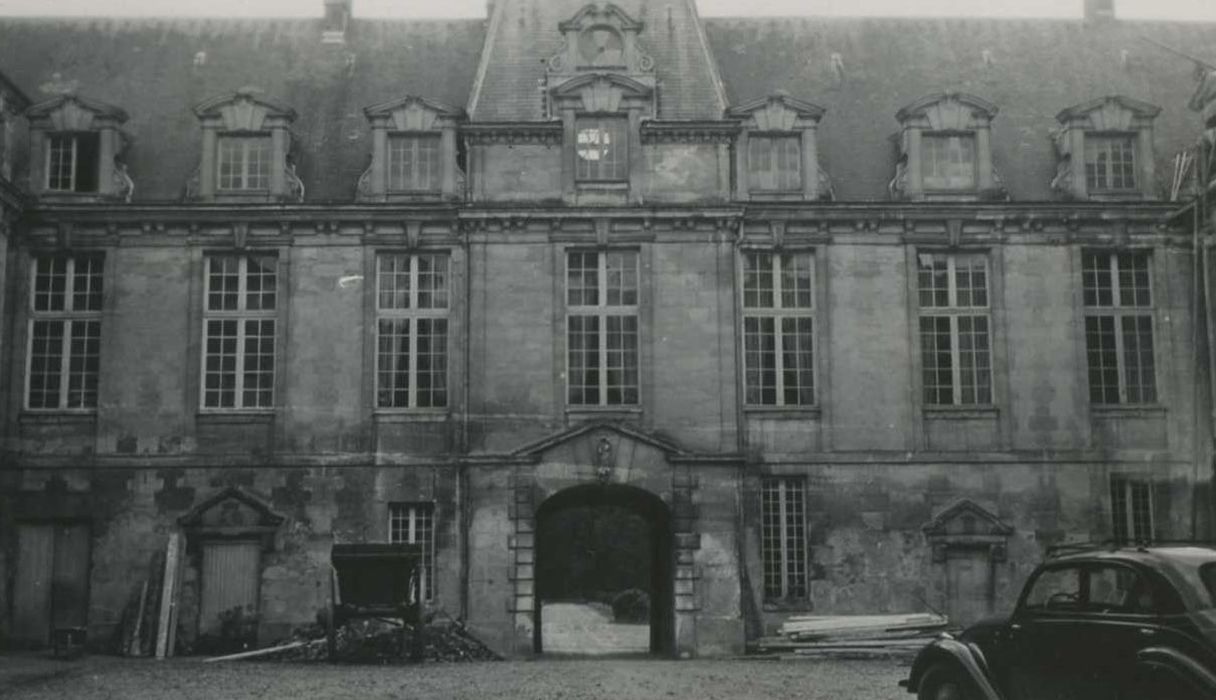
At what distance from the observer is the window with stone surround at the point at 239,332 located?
24109mm

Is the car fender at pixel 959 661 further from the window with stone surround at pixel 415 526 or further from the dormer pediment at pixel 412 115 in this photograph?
the dormer pediment at pixel 412 115

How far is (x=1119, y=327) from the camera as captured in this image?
974 inches

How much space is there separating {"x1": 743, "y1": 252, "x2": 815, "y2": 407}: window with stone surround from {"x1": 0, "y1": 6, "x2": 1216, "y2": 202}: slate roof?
185 cm

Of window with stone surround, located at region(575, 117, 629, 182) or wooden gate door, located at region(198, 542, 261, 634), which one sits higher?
window with stone surround, located at region(575, 117, 629, 182)

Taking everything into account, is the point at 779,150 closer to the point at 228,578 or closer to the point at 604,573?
the point at 228,578

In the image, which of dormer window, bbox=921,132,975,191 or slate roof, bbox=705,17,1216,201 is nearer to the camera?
dormer window, bbox=921,132,975,191

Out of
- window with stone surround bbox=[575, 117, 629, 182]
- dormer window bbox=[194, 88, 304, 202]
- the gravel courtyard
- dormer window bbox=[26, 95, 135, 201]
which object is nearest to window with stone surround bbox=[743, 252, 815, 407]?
window with stone surround bbox=[575, 117, 629, 182]

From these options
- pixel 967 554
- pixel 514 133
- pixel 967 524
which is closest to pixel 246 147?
pixel 514 133

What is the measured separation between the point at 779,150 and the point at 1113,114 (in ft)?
20.9

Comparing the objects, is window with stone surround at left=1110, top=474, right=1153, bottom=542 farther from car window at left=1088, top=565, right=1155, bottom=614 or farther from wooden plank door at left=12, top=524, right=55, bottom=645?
wooden plank door at left=12, top=524, right=55, bottom=645

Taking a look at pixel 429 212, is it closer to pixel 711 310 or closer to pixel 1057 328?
pixel 711 310

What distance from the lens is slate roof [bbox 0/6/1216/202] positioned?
2539 cm

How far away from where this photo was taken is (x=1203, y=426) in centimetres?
2411

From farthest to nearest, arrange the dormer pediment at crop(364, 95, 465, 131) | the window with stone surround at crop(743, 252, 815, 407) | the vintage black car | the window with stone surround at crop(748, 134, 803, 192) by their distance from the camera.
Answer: the window with stone surround at crop(748, 134, 803, 192)
the dormer pediment at crop(364, 95, 465, 131)
the window with stone surround at crop(743, 252, 815, 407)
the vintage black car
